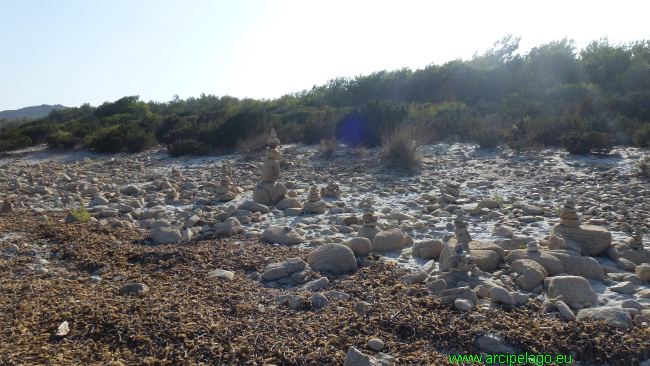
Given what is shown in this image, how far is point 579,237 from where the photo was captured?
16.9ft

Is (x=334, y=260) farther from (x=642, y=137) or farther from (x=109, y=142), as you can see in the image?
(x=109, y=142)

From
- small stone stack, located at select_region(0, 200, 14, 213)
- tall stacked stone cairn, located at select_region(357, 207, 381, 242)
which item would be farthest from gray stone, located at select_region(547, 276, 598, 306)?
small stone stack, located at select_region(0, 200, 14, 213)

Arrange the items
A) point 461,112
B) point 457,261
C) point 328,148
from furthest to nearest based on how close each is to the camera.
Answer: point 461,112, point 328,148, point 457,261

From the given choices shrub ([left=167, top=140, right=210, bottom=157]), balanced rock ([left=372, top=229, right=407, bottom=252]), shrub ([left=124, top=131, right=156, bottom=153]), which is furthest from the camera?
shrub ([left=124, top=131, right=156, bottom=153])

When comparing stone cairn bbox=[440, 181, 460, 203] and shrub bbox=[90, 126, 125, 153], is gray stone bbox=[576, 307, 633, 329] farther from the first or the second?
shrub bbox=[90, 126, 125, 153]

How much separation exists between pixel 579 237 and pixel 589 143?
6.07 m

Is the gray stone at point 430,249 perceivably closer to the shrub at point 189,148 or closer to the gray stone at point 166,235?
the gray stone at point 166,235

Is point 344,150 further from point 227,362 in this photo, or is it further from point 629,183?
point 227,362

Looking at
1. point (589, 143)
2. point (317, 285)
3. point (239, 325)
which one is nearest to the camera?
point (239, 325)

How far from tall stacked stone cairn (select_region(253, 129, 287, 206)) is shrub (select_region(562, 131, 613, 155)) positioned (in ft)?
20.2

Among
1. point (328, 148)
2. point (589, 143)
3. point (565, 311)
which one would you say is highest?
point (328, 148)

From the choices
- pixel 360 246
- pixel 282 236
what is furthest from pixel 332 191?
pixel 360 246

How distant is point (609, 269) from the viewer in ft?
15.6

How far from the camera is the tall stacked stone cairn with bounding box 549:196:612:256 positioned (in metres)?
5.03
